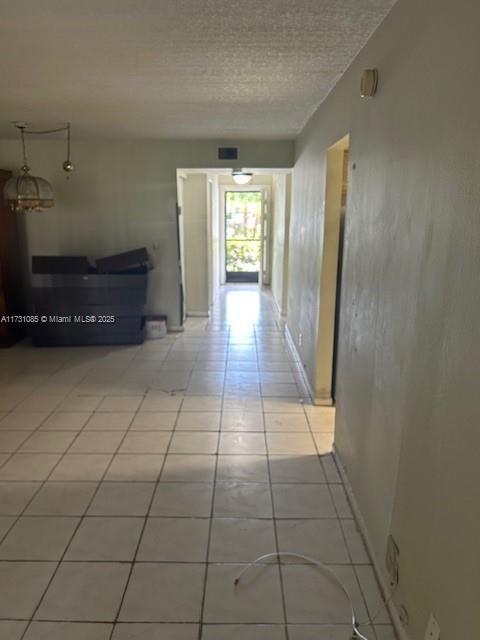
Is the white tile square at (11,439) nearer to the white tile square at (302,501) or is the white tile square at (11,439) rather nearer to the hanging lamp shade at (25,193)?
the white tile square at (302,501)

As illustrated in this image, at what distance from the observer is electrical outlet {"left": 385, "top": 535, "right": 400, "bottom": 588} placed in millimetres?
1533

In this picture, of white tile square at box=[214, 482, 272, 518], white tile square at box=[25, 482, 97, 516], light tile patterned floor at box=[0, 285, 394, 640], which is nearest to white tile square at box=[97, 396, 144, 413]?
light tile patterned floor at box=[0, 285, 394, 640]

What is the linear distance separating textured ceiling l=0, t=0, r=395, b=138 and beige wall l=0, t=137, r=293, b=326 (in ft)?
4.08

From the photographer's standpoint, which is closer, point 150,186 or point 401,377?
point 401,377

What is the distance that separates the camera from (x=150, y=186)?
491 centimetres

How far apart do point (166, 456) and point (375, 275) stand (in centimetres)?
159

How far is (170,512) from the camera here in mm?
2105

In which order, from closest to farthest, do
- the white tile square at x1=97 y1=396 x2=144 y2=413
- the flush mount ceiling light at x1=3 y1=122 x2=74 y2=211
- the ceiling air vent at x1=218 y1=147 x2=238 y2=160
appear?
the white tile square at x1=97 y1=396 x2=144 y2=413 < the flush mount ceiling light at x1=3 y1=122 x2=74 y2=211 < the ceiling air vent at x1=218 y1=147 x2=238 y2=160

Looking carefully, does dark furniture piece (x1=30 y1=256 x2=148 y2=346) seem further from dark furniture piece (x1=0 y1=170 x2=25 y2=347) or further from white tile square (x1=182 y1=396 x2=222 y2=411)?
white tile square (x1=182 y1=396 x2=222 y2=411)

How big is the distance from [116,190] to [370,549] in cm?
434

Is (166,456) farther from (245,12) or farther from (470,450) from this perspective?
(245,12)

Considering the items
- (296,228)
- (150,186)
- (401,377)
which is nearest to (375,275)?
(401,377)

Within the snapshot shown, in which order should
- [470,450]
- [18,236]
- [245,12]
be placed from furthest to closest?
[18,236]
[245,12]
[470,450]

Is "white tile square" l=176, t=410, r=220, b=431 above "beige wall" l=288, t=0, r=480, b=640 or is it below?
below
